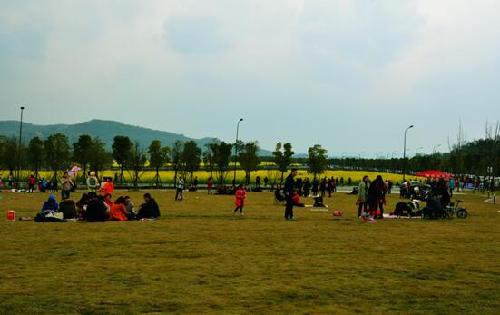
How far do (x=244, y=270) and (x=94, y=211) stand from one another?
39.2 ft

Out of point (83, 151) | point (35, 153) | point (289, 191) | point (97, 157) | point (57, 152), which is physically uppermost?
point (83, 151)

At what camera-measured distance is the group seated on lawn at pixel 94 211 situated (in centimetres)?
2227

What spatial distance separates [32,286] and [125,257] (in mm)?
3485

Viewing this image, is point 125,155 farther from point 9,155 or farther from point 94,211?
point 94,211

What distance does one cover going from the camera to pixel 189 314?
27.1ft

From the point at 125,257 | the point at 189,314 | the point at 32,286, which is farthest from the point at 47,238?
the point at 189,314

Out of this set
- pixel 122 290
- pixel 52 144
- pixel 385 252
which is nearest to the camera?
pixel 122 290

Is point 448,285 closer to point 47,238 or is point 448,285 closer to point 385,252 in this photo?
point 385,252

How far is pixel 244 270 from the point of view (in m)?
11.9

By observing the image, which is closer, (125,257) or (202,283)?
(202,283)

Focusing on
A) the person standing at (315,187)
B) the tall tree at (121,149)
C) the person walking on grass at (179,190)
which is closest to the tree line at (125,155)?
the tall tree at (121,149)

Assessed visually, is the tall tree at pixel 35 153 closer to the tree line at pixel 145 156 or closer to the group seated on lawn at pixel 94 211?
the tree line at pixel 145 156

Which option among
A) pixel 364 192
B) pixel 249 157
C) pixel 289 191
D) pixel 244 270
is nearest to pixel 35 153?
pixel 249 157

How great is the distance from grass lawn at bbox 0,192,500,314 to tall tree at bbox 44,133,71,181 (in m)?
66.8
